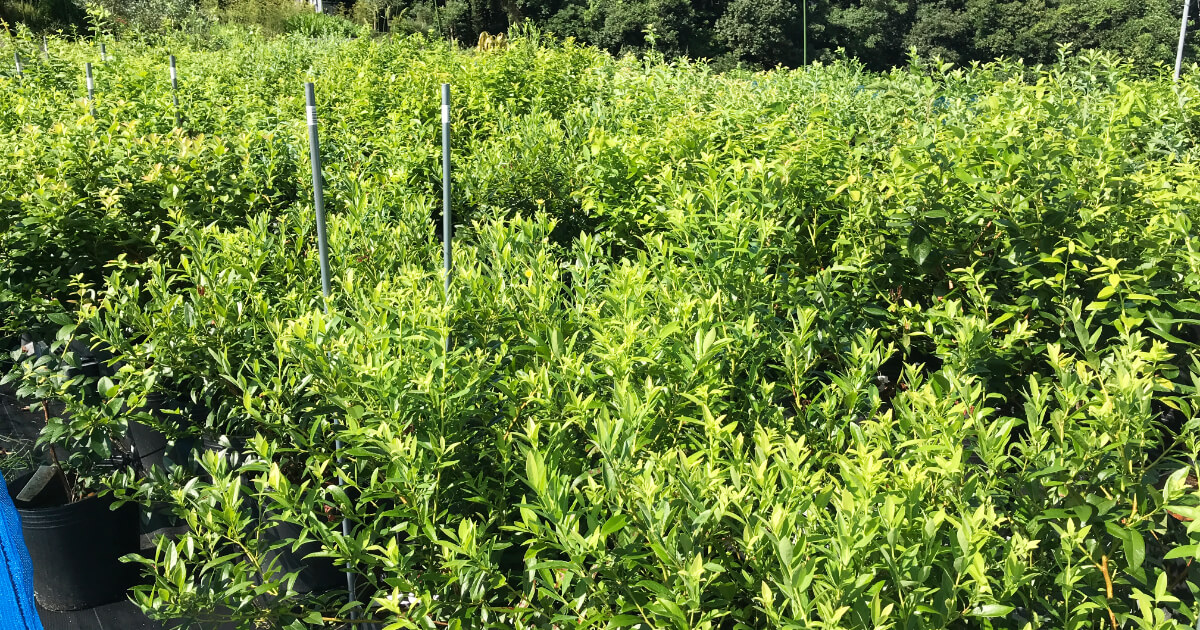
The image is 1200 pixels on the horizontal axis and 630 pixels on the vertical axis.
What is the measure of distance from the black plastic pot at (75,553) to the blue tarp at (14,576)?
0.17 feet

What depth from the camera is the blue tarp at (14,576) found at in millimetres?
2215

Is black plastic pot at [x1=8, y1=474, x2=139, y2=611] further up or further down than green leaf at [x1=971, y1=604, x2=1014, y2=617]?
further down

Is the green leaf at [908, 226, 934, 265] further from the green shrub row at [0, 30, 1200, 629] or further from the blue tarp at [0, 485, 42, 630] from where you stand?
the blue tarp at [0, 485, 42, 630]

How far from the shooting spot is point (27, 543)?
2650 millimetres

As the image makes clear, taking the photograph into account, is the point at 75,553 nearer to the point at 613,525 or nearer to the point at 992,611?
the point at 613,525

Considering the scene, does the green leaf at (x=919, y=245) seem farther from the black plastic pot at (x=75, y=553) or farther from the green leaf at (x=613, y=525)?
the black plastic pot at (x=75, y=553)

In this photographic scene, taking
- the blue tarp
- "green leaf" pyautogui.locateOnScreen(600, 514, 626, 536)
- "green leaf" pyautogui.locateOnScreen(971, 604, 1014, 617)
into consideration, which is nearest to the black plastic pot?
the blue tarp

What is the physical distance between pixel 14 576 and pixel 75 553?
27 cm

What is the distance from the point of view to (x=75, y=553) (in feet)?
8.54

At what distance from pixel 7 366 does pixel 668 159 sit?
262cm

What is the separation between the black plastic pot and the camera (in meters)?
2.60

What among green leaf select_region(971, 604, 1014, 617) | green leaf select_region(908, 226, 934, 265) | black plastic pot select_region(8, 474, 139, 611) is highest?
green leaf select_region(908, 226, 934, 265)

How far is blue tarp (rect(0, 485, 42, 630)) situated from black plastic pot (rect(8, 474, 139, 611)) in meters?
0.05

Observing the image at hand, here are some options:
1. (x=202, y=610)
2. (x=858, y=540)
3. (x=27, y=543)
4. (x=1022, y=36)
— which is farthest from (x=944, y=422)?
(x=1022, y=36)
